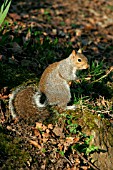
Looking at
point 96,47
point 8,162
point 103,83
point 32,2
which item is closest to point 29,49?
point 103,83

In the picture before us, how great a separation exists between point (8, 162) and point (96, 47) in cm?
392

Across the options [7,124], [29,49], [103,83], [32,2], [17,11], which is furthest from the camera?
[32,2]

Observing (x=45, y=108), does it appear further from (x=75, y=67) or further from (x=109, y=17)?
(x=109, y=17)

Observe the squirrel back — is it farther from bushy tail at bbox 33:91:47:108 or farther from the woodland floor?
the woodland floor

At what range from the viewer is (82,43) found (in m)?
6.76

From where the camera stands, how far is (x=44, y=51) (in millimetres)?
5547

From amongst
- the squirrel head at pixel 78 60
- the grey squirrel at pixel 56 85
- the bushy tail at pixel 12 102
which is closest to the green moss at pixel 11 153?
the bushy tail at pixel 12 102

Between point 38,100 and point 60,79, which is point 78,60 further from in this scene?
point 38,100

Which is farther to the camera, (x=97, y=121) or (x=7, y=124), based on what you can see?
(x=97, y=121)

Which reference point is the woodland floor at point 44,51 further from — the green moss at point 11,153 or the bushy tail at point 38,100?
the bushy tail at point 38,100

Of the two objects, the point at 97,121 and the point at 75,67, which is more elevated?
the point at 75,67

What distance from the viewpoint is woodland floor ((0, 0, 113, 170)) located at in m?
3.70

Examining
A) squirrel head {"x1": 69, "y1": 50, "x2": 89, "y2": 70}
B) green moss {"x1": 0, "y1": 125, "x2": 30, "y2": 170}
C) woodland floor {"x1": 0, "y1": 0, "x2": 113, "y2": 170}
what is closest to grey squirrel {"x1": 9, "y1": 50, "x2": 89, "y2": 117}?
squirrel head {"x1": 69, "y1": 50, "x2": 89, "y2": 70}

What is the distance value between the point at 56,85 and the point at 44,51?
1586mm
